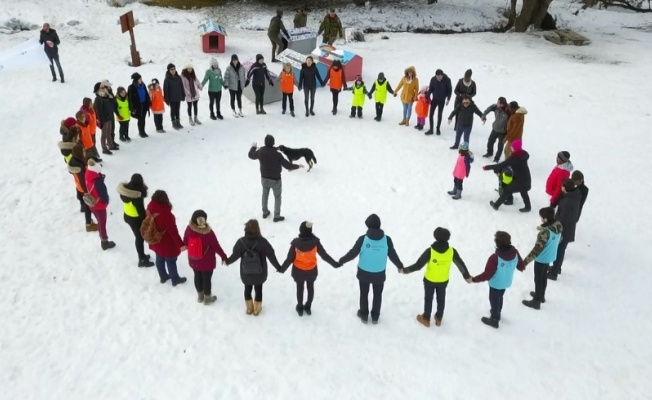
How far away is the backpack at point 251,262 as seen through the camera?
22.6ft

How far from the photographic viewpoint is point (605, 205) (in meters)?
11.0

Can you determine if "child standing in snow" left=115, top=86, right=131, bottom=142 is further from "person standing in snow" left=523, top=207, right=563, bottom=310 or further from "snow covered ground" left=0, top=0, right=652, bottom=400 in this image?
"person standing in snow" left=523, top=207, right=563, bottom=310

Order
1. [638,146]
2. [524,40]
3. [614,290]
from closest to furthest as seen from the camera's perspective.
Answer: [614,290] < [638,146] < [524,40]

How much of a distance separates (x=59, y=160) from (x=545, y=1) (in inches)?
829

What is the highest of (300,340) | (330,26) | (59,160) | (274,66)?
(330,26)

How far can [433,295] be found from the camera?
7227 millimetres

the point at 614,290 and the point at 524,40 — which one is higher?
the point at 524,40

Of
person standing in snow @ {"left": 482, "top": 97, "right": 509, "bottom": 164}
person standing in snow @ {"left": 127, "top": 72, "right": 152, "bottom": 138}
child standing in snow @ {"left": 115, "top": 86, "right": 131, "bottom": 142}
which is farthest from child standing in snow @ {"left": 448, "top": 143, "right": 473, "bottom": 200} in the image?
child standing in snow @ {"left": 115, "top": 86, "right": 131, "bottom": 142}

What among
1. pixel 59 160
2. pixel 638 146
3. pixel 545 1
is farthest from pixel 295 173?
pixel 545 1

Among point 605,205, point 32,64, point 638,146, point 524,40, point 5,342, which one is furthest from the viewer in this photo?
point 524,40

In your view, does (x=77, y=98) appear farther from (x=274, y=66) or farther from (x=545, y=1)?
(x=545, y=1)

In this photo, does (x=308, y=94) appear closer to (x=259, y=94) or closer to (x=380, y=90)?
(x=259, y=94)

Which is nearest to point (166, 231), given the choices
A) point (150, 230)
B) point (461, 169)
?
point (150, 230)

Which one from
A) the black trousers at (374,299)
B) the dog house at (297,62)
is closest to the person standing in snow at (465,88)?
the dog house at (297,62)
